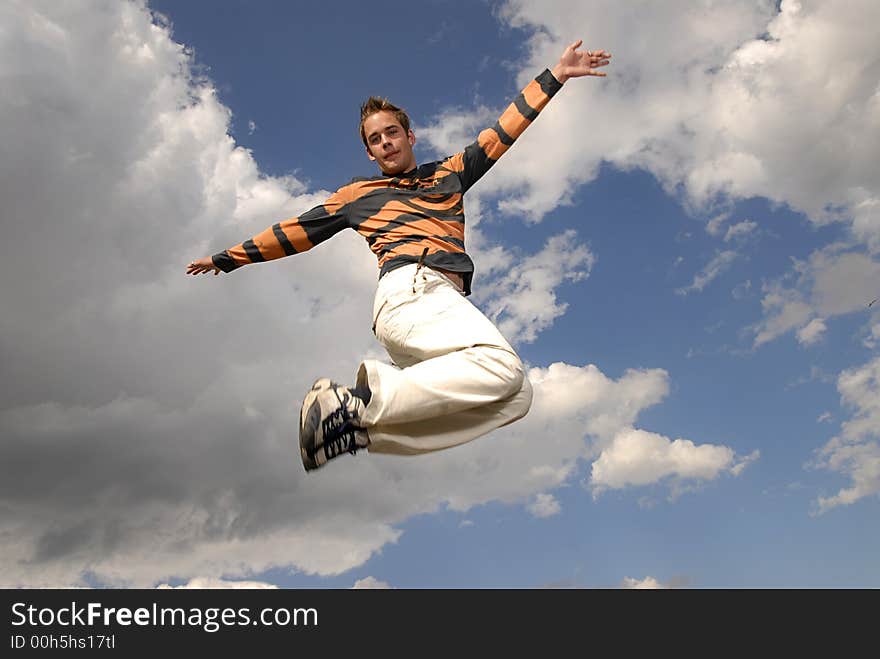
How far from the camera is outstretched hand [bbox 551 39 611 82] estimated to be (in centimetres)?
546

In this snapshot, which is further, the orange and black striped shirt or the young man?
the orange and black striped shirt

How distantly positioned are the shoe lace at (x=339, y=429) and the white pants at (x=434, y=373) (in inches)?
3.7

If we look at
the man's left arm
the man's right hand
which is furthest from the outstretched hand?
the man's right hand

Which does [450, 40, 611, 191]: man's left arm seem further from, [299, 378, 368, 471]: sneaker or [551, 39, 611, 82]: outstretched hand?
[299, 378, 368, 471]: sneaker

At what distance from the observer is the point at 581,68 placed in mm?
5465

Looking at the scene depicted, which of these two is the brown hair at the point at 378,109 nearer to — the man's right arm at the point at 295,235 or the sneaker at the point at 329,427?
the man's right arm at the point at 295,235

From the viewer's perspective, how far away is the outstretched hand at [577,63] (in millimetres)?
5461

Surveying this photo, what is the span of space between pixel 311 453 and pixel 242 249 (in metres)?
2.12

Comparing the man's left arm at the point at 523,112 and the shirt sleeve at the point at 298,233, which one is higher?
the man's left arm at the point at 523,112

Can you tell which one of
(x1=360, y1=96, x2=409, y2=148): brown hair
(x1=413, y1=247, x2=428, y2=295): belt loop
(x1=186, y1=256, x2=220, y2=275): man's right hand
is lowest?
(x1=413, y1=247, x2=428, y2=295): belt loop

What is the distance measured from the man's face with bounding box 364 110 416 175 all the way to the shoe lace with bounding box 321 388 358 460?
6.93 ft

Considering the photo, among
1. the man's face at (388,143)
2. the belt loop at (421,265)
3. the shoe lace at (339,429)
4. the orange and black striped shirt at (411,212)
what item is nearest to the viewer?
the shoe lace at (339,429)

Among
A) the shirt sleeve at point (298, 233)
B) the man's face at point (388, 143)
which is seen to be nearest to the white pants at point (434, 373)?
the shirt sleeve at point (298, 233)
